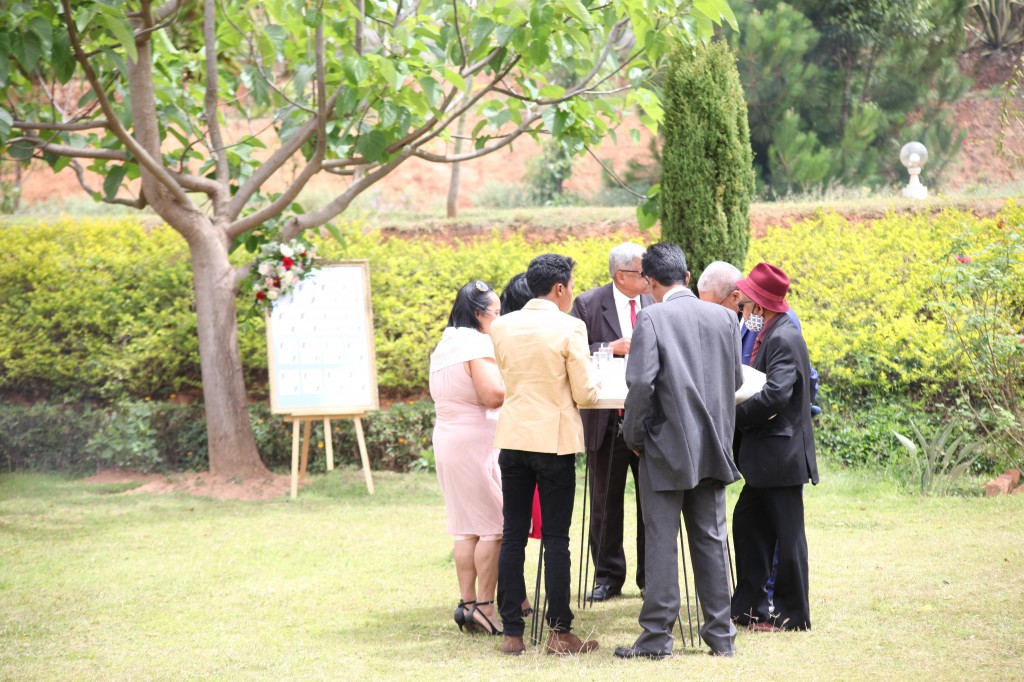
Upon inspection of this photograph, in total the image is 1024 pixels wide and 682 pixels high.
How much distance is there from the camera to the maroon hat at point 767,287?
495 cm

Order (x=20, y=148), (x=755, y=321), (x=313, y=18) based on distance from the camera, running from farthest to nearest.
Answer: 1. (x=20, y=148)
2. (x=313, y=18)
3. (x=755, y=321)

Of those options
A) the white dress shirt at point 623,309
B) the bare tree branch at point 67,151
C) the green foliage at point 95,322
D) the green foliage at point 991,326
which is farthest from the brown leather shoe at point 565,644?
the green foliage at point 95,322

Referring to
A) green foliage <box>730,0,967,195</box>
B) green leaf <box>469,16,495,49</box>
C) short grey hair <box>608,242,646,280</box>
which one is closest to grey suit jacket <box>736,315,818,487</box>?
short grey hair <box>608,242,646,280</box>

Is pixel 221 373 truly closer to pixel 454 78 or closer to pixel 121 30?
pixel 454 78

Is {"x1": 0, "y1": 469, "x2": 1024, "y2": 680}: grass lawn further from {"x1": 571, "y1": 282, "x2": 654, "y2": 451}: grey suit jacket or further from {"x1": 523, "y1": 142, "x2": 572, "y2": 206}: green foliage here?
{"x1": 523, "y1": 142, "x2": 572, "y2": 206}: green foliage

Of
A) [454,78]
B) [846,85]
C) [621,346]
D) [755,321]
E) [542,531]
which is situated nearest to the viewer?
[542,531]

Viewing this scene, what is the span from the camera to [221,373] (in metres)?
9.36

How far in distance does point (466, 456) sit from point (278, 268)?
4.33m

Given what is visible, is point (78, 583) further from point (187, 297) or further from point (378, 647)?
point (187, 297)

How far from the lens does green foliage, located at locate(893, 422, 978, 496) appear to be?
26.4 feet

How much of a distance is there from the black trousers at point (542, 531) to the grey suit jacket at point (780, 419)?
88 cm

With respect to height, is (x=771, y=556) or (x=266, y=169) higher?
(x=266, y=169)

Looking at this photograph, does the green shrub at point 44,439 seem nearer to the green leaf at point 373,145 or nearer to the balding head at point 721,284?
the green leaf at point 373,145

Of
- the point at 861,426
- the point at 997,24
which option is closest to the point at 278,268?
the point at 861,426
